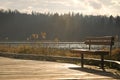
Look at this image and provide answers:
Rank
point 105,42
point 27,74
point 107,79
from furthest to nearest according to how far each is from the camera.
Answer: point 105,42, point 27,74, point 107,79

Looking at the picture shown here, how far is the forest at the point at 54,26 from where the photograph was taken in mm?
162913

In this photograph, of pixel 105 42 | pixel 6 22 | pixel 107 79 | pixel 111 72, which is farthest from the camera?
pixel 6 22

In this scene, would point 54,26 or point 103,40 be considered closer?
point 103,40

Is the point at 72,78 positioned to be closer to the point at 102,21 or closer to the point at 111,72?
the point at 111,72

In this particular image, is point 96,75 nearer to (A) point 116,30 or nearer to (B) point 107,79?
(B) point 107,79

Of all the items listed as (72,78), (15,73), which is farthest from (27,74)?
(72,78)

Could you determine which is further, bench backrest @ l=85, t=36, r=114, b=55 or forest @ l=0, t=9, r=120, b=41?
forest @ l=0, t=9, r=120, b=41

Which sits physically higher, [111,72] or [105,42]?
[105,42]

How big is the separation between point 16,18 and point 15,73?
538 ft

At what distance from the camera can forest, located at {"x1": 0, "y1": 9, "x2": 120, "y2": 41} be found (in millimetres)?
162913

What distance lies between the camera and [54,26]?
568ft

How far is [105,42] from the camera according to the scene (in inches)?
Result: 601

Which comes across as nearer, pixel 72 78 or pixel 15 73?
pixel 72 78

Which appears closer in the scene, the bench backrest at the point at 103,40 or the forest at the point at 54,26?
the bench backrest at the point at 103,40
